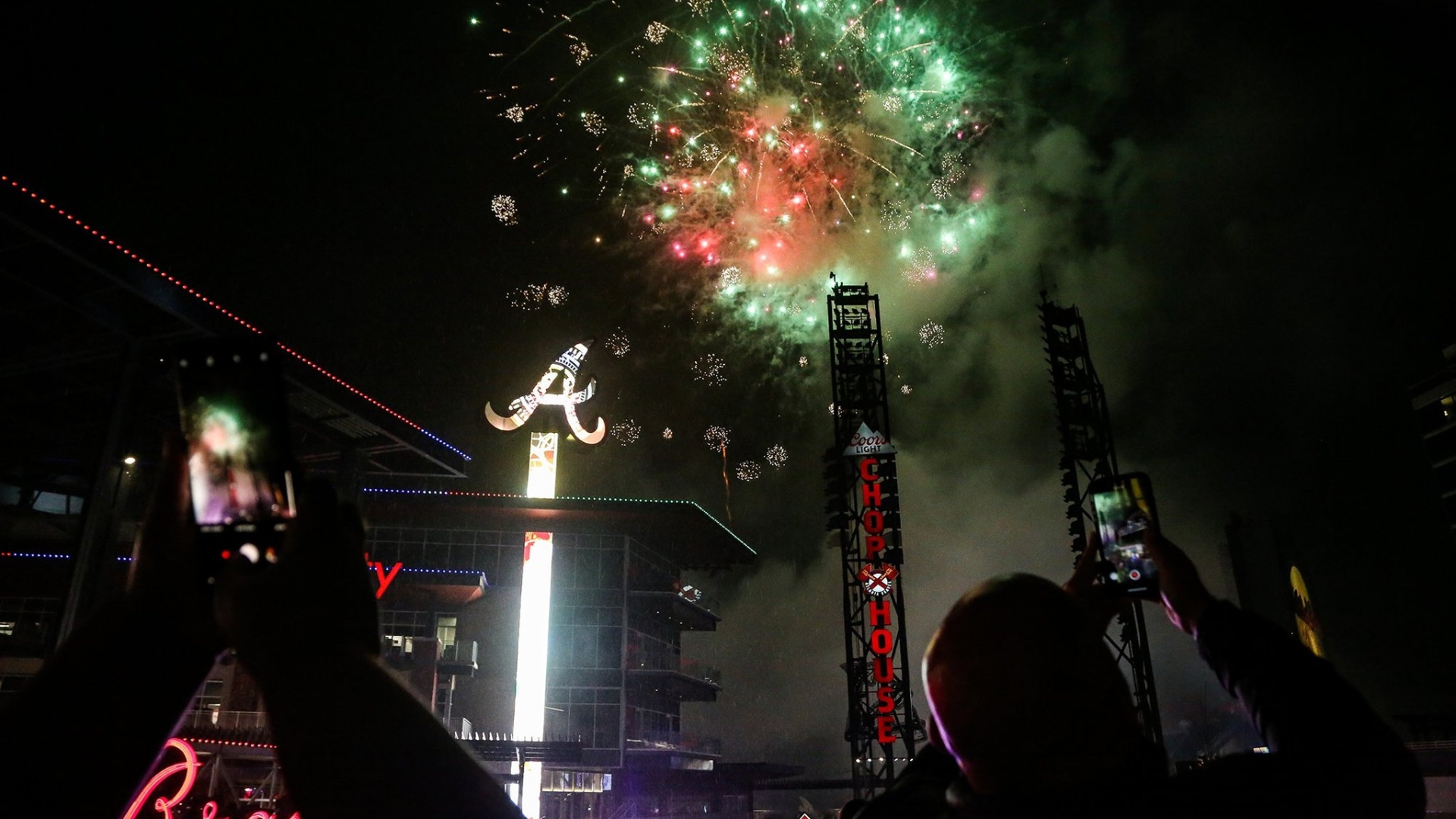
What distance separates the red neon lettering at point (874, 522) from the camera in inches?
846

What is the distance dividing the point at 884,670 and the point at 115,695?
68.4 ft

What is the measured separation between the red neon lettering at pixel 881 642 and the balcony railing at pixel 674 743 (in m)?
24.7

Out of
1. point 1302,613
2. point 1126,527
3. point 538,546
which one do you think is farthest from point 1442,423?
point 1126,527

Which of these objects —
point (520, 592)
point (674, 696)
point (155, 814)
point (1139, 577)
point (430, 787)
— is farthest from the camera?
point (674, 696)

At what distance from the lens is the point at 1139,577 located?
2.57m

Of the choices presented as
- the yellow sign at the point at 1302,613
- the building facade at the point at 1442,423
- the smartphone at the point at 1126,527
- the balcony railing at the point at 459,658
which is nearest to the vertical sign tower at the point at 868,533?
the yellow sign at the point at 1302,613

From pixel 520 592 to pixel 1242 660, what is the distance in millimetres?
43240

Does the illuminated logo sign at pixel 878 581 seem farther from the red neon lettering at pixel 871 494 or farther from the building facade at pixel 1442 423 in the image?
the building facade at pixel 1442 423

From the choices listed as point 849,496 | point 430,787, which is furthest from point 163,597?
point 849,496

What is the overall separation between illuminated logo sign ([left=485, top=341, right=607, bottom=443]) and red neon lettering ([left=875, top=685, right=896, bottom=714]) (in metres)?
22.3

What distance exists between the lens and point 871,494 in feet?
71.6

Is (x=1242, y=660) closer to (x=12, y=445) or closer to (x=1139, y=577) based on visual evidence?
(x=1139, y=577)

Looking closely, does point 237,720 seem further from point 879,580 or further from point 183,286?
point 879,580

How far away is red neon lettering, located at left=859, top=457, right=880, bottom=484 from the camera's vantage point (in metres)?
21.9
